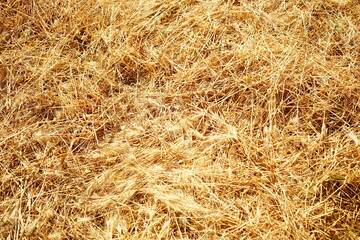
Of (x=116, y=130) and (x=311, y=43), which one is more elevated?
(x=311, y=43)

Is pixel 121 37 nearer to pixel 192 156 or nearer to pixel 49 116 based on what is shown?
pixel 49 116

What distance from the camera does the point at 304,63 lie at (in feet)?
5.24

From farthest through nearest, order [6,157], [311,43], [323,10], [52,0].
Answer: [52,0] → [323,10] → [311,43] → [6,157]

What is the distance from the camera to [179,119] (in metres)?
1.53

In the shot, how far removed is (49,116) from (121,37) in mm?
617

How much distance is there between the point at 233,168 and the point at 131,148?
1.61 ft

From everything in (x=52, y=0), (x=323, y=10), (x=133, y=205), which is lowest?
(x=133, y=205)

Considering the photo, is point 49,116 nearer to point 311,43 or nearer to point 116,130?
point 116,130

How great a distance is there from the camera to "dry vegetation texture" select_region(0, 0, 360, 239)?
1280mm

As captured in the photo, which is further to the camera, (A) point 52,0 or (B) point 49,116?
(A) point 52,0

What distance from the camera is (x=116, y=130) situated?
5.05 feet

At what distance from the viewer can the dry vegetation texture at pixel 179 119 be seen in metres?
1.28

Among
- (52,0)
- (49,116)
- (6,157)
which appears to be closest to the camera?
(6,157)

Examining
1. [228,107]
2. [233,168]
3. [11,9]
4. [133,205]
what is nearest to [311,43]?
[228,107]
